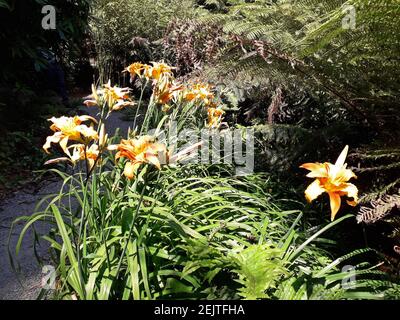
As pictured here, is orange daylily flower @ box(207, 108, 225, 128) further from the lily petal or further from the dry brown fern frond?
the lily petal

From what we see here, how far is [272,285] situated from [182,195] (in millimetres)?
664

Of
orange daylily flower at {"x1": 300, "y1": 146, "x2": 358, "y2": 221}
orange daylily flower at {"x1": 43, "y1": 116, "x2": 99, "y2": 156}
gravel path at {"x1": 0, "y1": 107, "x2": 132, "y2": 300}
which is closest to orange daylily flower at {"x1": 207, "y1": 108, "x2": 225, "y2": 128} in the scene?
gravel path at {"x1": 0, "y1": 107, "x2": 132, "y2": 300}

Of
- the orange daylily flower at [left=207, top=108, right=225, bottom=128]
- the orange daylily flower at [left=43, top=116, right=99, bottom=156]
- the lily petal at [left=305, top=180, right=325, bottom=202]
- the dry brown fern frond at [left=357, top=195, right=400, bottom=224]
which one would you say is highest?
the orange daylily flower at [left=207, top=108, right=225, bottom=128]

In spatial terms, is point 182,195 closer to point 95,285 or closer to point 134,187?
point 134,187

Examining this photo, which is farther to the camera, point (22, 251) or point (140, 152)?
point (22, 251)

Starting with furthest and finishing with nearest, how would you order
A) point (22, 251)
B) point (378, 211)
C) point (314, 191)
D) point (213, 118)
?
point (213, 118) < point (22, 251) < point (378, 211) < point (314, 191)

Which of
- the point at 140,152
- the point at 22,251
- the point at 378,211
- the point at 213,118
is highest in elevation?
the point at 213,118

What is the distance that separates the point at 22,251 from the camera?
234 cm

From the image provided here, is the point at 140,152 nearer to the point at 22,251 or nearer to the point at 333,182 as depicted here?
the point at 333,182

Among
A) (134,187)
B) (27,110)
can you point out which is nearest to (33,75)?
(27,110)

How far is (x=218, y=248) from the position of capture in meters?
1.50

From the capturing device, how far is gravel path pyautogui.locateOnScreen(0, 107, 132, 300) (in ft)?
6.46

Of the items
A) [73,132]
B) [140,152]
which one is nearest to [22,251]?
[73,132]

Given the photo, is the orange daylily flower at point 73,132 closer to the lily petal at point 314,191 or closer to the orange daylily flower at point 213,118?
the lily petal at point 314,191
